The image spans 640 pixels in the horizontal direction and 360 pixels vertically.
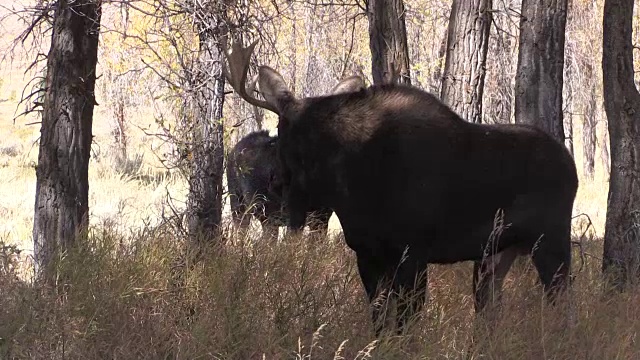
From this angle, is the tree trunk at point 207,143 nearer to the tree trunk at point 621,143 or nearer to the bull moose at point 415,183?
the bull moose at point 415,183

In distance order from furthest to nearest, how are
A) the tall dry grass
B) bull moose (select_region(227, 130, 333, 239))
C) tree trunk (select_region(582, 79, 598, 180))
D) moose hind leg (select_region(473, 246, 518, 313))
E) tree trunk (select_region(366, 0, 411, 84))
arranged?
1. tree trunk (select_region(582, 79, 598, 180))
2. bull moose (select_region(227, 130, 333, 239))
3. tree trunk (select_region(366, 0, 411, 84))
4. moose hind leg (select_region(473, 246, 518, 313))
5. the tall dry grass

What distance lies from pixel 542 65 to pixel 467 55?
88 centimetres

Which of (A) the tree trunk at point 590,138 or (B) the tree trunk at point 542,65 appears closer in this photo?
(B) the tree trunk at point 542,65

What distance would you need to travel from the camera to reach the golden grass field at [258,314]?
16.3ft

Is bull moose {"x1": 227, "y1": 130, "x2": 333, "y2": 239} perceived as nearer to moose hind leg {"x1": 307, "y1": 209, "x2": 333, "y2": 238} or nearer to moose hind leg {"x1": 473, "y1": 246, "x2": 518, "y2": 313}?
moose hind leg {"x1": 307, "y1": 209, "x2": 333, "y2": 238}

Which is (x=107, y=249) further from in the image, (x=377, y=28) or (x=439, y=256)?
(x=377, y=28)

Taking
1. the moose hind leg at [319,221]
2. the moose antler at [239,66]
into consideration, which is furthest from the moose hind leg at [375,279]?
the moose hind leg at [319,221]

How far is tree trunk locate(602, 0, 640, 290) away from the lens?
727cm

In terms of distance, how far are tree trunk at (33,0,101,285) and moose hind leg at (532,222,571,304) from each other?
3.60m

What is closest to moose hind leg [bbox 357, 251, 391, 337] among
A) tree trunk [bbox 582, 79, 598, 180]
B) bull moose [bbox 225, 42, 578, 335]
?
bull moose [bbox 225, 42, 578, 335]

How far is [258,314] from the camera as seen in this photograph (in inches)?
209

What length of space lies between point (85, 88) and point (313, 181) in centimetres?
262

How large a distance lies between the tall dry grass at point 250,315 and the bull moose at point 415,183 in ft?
0.88

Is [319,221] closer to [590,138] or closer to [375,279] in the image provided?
[375,279]
